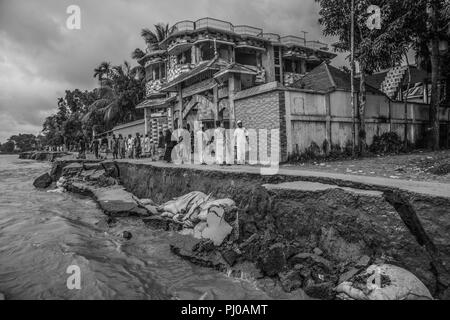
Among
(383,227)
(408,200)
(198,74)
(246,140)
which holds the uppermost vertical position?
(198,74)

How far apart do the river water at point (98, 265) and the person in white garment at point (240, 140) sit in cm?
419

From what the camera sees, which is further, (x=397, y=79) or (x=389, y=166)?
(x=397, y=79)

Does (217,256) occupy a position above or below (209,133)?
below

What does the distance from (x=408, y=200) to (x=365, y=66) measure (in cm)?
1040

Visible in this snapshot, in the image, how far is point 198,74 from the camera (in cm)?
1350

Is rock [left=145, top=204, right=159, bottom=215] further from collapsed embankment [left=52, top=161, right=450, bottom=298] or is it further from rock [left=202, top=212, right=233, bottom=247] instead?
collapsed embankment [left=52, top=161, right=450, bottom=298]

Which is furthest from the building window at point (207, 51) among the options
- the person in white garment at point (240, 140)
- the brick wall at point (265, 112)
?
the person in white garment at point (240, 140)

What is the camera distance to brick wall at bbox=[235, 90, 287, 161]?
1058 centimetres

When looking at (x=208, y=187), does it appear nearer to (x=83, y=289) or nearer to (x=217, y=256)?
(x=217, y=256)

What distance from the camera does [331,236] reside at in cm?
498

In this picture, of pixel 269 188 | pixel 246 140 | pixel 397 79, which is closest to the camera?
pixel 269 188

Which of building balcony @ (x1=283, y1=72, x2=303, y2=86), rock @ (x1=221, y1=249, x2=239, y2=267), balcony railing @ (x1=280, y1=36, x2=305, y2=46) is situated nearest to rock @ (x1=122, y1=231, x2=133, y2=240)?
rock @ (x1=221, y1=249, x2=239, y2=267)

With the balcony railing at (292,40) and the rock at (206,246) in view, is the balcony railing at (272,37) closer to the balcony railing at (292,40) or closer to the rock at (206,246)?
the balcony railing at (292,40)

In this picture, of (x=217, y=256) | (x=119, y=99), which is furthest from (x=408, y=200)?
(x=119, y=99)
